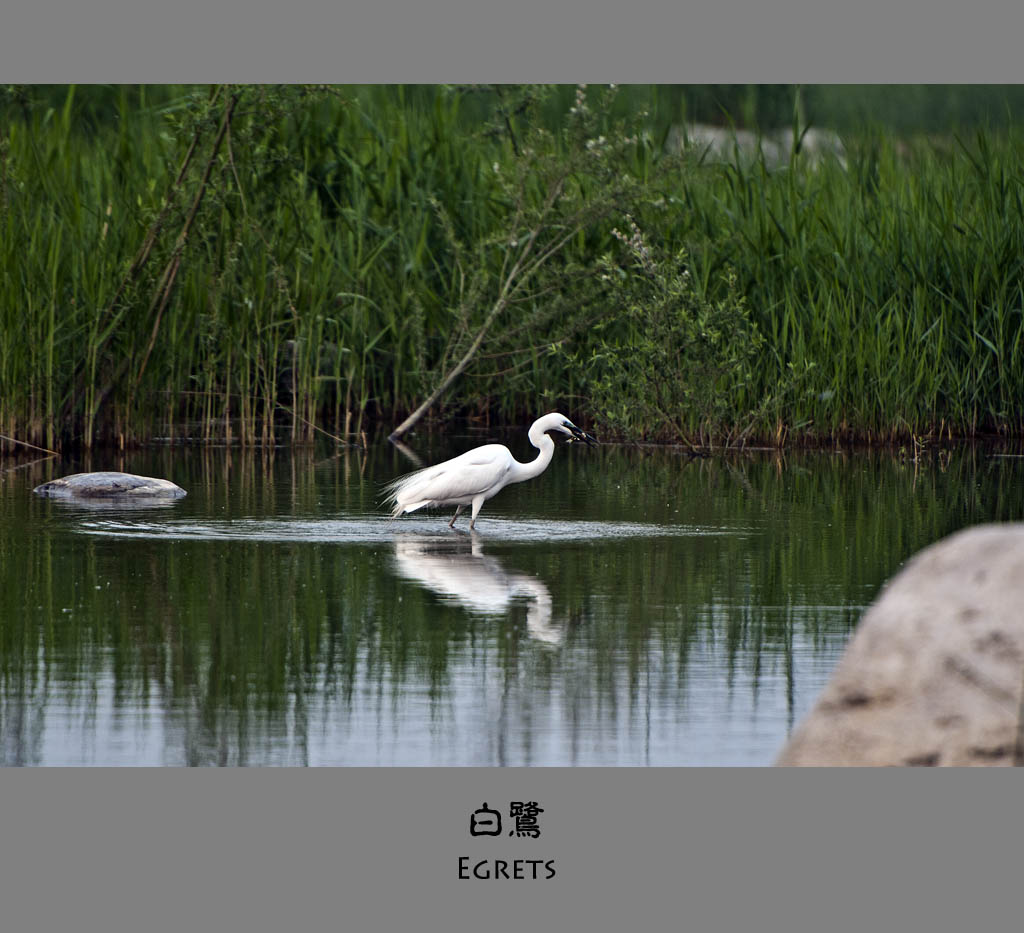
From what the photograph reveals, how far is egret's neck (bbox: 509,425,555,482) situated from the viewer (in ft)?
36.7

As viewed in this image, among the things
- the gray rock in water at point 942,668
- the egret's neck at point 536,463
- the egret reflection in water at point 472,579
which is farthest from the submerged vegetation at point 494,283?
the gray rock in water at point 942,668

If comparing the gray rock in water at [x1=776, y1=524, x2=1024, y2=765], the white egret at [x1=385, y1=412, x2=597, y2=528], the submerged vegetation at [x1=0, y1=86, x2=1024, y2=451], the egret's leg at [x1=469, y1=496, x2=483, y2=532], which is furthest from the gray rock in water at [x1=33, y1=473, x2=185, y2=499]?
the gray rock in water at [x1=776, y1=524, x2=1024, y2=765]

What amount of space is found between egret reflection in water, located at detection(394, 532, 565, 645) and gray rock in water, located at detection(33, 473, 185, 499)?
2.46m

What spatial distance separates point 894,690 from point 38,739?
3.11 metres

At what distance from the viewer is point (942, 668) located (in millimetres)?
4832

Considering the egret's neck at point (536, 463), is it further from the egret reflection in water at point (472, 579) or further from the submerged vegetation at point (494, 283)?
the submerged vegetation at point (494, 283)

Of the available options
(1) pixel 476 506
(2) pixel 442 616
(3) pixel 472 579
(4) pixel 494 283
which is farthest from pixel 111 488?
(4) pixel 494 283

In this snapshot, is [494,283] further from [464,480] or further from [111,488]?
[464,480]

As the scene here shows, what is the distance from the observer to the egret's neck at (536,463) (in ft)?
36.7

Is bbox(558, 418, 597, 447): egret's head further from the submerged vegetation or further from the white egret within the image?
the submerged vegetation

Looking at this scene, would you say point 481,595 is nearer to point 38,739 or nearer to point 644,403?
point 38,739
